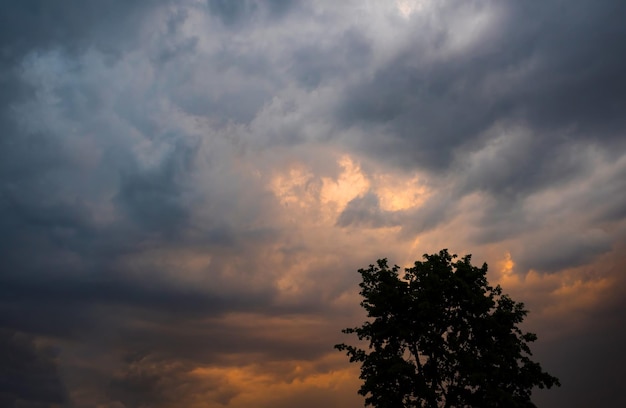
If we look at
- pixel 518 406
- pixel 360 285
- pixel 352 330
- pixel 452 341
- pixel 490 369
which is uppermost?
pixel 360 285

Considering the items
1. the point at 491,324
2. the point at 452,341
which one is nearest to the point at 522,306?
the point at 491,324

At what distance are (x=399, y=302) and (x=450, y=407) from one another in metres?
8.70

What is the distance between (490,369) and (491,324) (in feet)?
10.8

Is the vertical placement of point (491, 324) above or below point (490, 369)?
above

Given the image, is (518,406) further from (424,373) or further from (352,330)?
(352,330)

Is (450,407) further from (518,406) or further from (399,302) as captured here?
(399,302)

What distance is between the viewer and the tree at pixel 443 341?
38438 millimetres

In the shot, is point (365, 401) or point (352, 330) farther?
point (352, 330)

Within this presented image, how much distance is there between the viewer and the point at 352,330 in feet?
142

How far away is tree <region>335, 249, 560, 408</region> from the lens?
1513 inches

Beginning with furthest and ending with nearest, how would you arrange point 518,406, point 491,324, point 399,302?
point 399,302 < point 491,324 < point 518,406

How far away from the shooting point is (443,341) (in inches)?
1610

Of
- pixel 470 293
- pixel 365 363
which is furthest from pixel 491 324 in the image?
pixel 365 363

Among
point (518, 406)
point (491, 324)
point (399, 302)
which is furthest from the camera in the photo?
point (399, 302)
